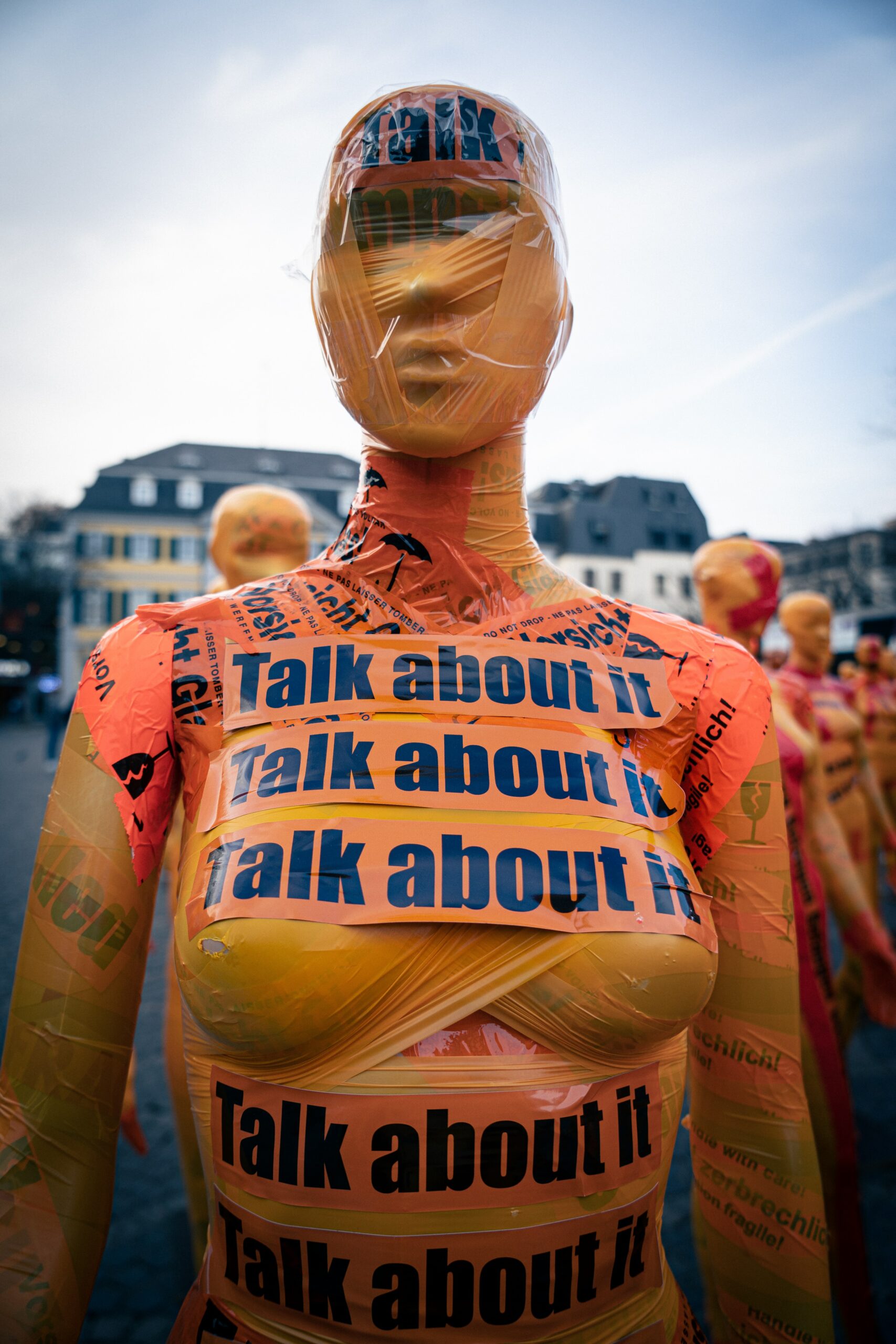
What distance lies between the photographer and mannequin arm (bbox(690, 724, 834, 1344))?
4.06ft

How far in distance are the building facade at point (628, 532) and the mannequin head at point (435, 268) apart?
31 cm

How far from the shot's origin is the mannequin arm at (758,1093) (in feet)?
4.06

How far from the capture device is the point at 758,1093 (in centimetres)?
127

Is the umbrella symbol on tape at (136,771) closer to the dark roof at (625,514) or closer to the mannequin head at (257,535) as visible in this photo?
the dark roof at (625,514)

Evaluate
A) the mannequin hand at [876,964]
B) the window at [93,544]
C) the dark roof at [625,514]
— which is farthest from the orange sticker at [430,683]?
the window at [93,544]

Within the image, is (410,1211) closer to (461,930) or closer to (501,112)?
(461,930)

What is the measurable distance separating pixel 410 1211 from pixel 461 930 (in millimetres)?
342

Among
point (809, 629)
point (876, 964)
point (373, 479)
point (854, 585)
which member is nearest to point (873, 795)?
point (809, 629)

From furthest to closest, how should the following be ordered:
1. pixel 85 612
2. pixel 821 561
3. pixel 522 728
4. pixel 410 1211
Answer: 1. pixel 85 612
2. pixel 821 561
3. pixel 522 728
4. pixel 410 1211

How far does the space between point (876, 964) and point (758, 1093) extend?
2461mm

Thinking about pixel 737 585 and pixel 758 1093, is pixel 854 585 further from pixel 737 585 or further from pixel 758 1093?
pixel 758 1093

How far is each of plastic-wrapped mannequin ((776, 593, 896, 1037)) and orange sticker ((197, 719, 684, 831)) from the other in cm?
402

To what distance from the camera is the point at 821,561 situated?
26188 millimetres

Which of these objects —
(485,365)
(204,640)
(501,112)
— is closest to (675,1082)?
(204,640)
